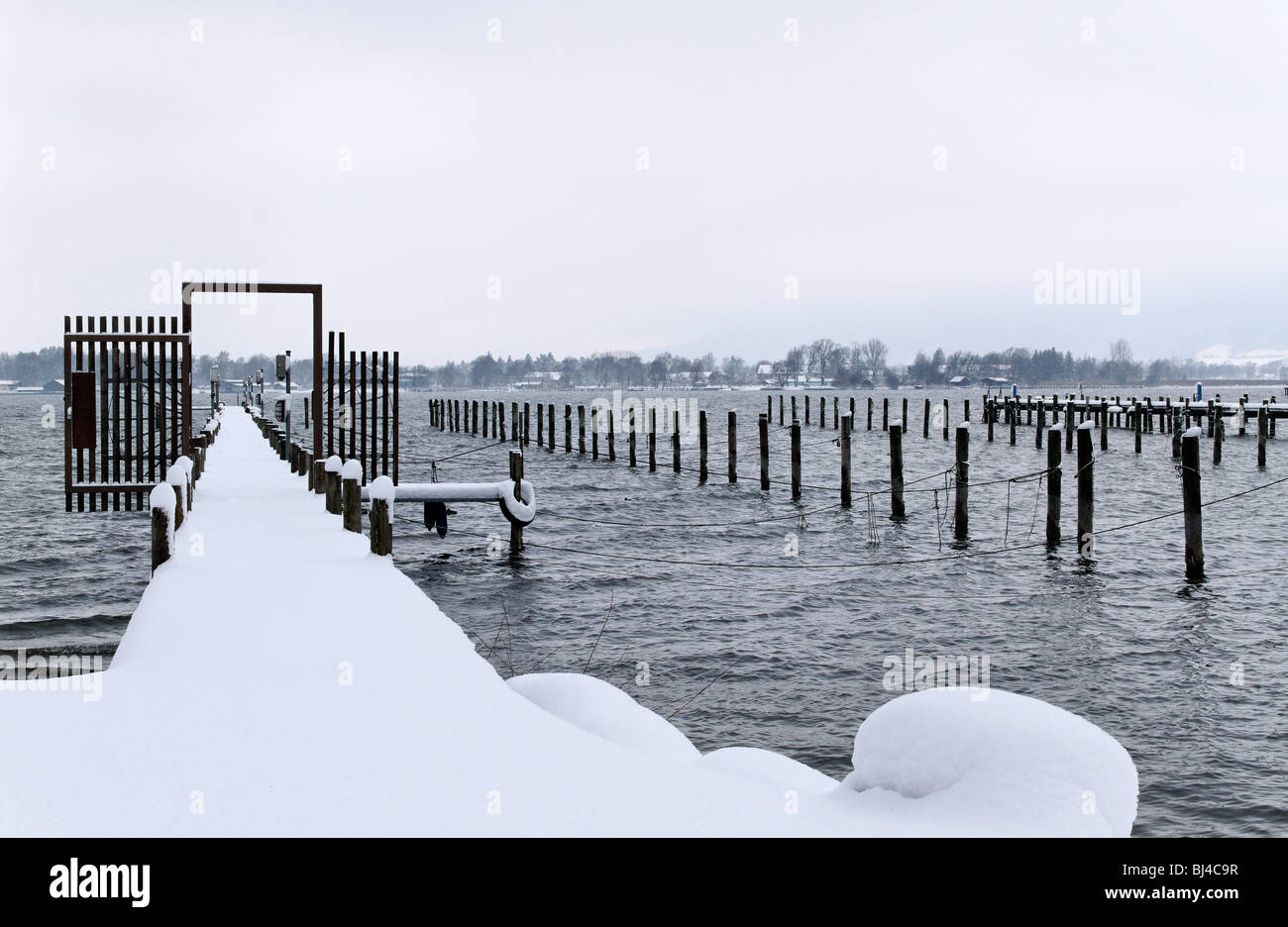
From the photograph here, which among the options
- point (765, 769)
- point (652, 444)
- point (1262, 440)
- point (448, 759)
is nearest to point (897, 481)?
point (652, 444)

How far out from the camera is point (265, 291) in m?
21.1

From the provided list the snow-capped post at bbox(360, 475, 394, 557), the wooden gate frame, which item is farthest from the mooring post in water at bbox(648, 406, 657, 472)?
the snow-capped post at bbox(360, 475, 394, 557)

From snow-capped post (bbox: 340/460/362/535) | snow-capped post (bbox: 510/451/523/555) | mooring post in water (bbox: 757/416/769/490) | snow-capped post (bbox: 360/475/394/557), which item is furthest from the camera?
mooring post in water (bbox: 757/416/769/490)

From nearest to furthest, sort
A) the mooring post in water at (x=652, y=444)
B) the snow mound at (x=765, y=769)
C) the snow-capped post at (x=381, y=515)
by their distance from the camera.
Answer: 1. the snow mound at (x=765, y=769)
2. the snow-capped post at (x=381, y=515)
3. the mooring post in water at (x=652, y=444)

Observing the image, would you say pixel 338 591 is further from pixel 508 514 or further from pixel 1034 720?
pixel 508 514

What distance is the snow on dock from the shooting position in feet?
15.6

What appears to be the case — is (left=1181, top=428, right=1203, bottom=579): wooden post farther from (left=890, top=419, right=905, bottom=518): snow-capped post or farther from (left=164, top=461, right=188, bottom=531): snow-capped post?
(left=164, top=461, right=188, bottom=531): snow-capped post

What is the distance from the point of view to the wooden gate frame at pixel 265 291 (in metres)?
20.3

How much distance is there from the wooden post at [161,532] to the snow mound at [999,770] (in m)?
8.29

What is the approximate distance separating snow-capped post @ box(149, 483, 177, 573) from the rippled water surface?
143 inches

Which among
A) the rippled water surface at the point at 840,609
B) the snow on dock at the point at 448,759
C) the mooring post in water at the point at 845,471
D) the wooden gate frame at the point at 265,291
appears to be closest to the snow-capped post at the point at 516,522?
the rippled water surface at the point at 840,609

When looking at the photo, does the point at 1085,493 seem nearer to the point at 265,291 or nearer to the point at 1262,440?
the point at 265,291

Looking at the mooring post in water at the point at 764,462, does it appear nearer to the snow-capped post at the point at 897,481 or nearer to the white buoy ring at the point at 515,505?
the snow-capped post at the point at 897,481

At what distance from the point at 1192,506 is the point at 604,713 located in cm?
1592
